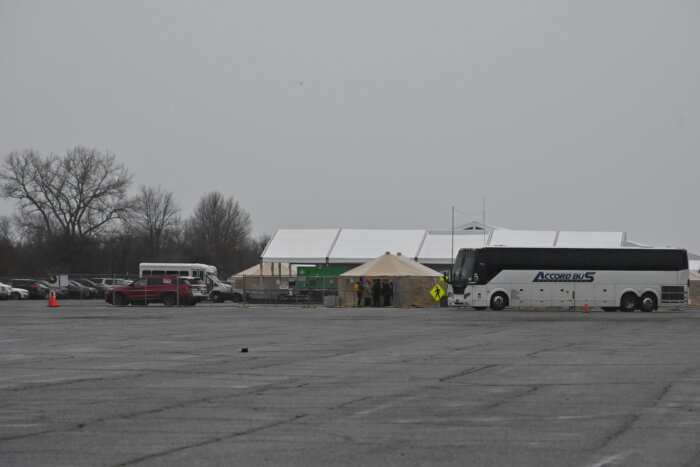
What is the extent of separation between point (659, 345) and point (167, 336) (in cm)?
1130

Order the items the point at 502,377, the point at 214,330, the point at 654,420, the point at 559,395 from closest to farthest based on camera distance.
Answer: the point at 654,420
the point at 559,395
the point at 502,377
the point at 214,330

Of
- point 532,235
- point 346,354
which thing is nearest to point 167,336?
point 346,354

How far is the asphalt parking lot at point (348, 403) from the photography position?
27.5 feet

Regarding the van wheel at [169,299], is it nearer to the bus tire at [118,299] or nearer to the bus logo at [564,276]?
the bus tire at [118,299]

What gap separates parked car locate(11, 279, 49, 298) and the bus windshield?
34.1 meters

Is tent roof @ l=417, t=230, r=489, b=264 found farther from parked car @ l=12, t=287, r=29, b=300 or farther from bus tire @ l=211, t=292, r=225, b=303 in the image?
parked car @ l=12, t=287, r=29, b=300

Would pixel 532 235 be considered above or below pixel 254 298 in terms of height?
above

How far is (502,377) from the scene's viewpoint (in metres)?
14.9

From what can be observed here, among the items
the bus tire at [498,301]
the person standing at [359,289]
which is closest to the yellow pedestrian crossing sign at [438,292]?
the person standing at [359,289]

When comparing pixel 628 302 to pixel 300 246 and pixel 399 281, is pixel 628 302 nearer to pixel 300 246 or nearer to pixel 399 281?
pixel 399 281

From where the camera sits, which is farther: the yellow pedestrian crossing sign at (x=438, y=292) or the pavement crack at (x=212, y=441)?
the yellow pedestrian crossing sign at (x=438, y=292)

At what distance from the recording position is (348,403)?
11641 millimetres

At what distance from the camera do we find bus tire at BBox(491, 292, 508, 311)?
5425 centimetres

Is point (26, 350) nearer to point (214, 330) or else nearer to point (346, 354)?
point (346, 354)
